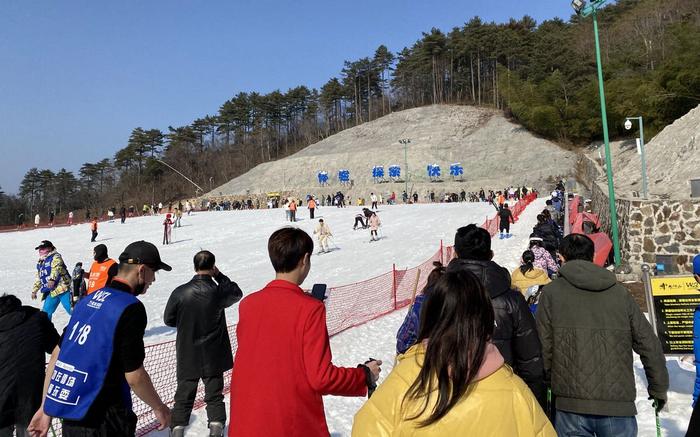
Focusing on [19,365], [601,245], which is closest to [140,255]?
[19,365]

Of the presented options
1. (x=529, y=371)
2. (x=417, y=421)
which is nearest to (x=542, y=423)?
→ (x=417, y=421)

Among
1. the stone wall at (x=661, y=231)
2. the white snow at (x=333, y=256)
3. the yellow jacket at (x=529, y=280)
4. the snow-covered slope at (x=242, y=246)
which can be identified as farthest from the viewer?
the snow-covered slope at (x=242, y=246)

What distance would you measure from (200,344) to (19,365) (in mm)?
1367

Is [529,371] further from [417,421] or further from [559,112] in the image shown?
[559,112]

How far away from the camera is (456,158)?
67.9 metres

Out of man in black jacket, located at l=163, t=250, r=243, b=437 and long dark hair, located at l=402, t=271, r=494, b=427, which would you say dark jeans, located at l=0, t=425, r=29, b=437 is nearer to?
man in black jacket, located at l=163, t=250, r=243, b=437

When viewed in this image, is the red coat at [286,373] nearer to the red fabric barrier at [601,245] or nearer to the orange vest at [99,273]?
the orange vest at [99,273]

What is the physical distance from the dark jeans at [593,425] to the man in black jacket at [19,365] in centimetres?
379

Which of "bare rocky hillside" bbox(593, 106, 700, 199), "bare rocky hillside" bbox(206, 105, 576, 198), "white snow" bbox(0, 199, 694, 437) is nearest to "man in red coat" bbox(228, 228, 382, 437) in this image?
"white snow" bbox(0, 199, 694, 437)

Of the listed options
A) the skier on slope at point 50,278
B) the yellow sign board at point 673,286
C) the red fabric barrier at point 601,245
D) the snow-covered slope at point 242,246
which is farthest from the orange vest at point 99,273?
the red fabric barrier at point 601,245

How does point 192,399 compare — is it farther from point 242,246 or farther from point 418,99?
point 418,99

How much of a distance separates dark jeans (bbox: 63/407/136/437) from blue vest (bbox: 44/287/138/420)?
0.07 m

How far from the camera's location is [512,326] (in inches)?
113

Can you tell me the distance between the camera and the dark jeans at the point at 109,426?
2658 millimetres
